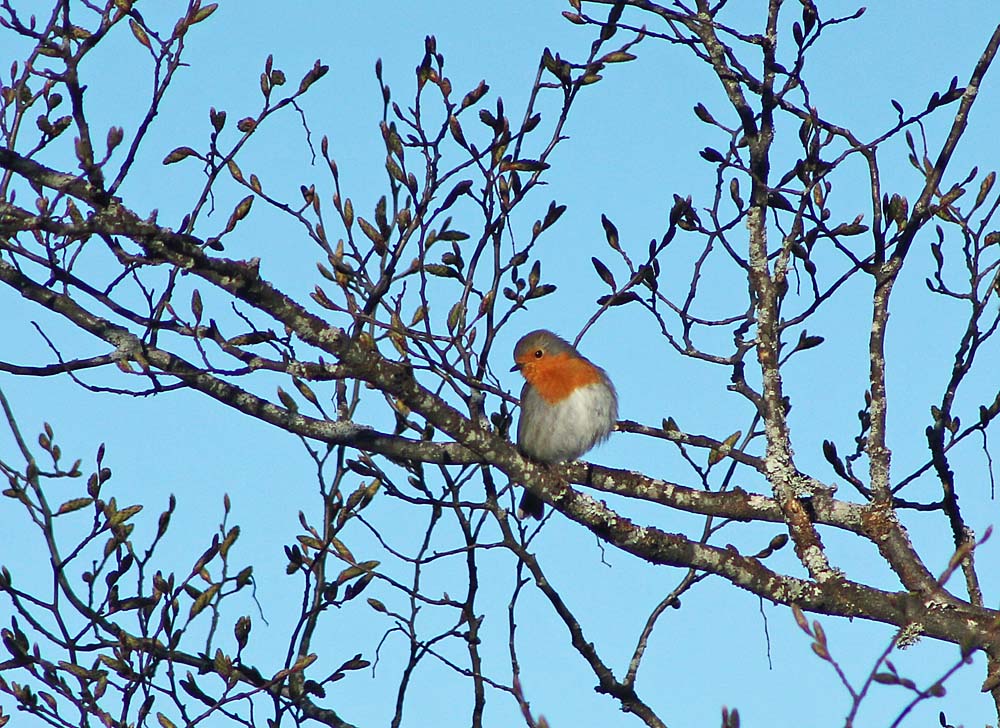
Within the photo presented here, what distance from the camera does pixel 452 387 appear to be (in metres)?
4.51

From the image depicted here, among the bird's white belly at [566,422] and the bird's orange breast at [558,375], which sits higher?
the bird's orange breast at [558,375]

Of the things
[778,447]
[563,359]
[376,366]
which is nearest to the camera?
[376,366]

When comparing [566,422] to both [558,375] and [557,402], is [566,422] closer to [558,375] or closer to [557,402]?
[557,402]

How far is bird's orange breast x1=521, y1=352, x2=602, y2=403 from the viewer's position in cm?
766

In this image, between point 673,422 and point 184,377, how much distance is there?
1987 mm

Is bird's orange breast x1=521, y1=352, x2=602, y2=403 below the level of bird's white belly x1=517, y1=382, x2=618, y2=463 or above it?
above

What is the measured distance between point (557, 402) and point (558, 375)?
0.77 feet

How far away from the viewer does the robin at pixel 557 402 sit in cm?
759

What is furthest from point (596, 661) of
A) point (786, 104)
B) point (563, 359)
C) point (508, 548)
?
point (563, 359)

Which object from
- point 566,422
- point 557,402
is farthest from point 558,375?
point 566,422

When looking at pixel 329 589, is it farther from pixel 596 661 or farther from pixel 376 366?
pixel 376 366

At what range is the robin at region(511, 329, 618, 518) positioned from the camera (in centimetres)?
759

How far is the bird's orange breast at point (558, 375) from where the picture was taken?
7.66 meters

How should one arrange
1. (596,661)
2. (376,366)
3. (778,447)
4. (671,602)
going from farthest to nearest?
(671,602)
(596,661)
(778,447)
(376,366)
